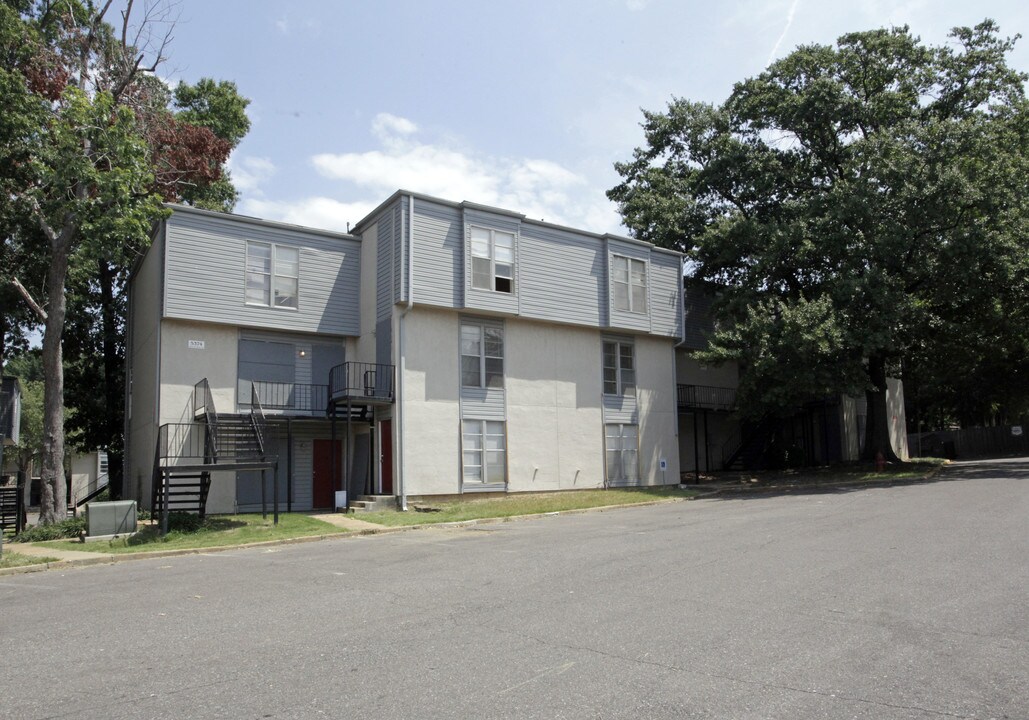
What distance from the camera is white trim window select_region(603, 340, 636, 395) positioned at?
27.3 meters

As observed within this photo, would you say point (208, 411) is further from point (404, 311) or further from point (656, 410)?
point (656, 410)

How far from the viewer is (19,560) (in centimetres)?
1388


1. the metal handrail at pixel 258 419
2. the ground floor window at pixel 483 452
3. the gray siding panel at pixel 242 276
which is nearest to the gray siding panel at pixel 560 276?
the ground floor window at pixel 483 452

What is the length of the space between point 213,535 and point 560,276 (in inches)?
521

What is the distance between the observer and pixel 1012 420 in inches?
2367

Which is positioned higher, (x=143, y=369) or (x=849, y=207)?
(x=849, y=207)

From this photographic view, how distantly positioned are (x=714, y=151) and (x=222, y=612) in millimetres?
29472

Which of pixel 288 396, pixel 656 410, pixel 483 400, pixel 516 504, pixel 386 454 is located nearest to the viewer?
Result: pixel 516 504

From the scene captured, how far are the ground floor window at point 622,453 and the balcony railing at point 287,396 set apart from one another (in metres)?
9.14

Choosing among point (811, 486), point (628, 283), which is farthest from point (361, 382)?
point (811, 486)

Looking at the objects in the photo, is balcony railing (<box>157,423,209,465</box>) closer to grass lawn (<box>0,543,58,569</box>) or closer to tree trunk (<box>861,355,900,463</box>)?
grass lawn (<box>0,543,58,569</box>)

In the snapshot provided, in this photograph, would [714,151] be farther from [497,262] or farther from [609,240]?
[497,262]

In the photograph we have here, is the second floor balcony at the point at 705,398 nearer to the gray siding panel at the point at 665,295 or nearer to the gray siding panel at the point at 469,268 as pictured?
the gray siding panel at the point at 665,295

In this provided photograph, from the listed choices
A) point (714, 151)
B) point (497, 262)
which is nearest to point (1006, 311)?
point (714, 151)
